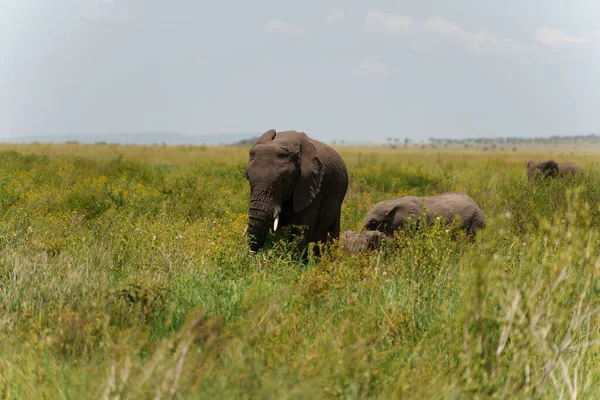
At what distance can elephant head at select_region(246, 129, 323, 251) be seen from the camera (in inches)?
274

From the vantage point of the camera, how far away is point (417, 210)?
359 inches

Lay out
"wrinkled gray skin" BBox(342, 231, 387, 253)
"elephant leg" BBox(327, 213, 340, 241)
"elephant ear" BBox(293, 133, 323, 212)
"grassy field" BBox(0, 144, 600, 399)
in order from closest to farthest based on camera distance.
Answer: "grassy field" BBox(0, 144, 600, 399)
"elephant ear" BBox(293, 133, 323, 212)
"elephant leg" BBox(327, 213, 340, 241)
"wrinkled gray skin" BBox(342, 231, 387, 253)

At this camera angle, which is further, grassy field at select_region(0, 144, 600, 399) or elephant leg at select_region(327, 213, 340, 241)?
elephant leg at select_region(327, 213, 340, 241)

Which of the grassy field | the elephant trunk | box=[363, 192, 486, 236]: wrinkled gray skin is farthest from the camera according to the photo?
box=[363, 192, 486, 236]: wrinkled gray skin

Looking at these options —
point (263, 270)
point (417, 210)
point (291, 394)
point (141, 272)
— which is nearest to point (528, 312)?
point (291, 394)

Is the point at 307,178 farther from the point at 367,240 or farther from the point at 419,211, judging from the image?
the point at 419,211

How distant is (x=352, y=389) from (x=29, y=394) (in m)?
2.04

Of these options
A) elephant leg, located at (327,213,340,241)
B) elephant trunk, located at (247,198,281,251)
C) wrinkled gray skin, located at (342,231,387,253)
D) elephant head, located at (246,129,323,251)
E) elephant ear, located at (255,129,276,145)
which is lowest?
wrinkled gray skin, located at (342,231,387,253)

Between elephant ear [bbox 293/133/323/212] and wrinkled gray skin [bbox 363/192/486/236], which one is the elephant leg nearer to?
wrinkled gray skin [bbox 363/192/486/236]

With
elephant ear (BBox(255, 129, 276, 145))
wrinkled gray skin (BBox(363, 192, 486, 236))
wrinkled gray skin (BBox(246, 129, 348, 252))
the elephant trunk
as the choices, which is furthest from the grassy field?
elephant ear (BBox(255, 129, 276, 145))

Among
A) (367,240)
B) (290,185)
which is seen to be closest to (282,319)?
(290,185)

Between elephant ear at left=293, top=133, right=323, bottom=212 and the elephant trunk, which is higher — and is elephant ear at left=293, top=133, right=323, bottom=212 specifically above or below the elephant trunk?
above

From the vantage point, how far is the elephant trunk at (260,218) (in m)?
6.93

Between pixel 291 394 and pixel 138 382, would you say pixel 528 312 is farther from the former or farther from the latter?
pixel 138 382
